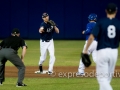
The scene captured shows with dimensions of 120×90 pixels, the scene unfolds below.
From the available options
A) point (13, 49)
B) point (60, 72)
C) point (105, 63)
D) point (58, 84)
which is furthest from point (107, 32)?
point (60, 72)

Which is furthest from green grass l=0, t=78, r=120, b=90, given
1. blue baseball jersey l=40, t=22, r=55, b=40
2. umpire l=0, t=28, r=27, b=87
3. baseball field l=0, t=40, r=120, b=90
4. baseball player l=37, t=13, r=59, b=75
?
blue baseball jersey l=40, t=22, r=55, b=40

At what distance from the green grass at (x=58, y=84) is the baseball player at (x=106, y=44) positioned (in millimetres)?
3189

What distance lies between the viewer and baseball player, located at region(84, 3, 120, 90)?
368 inches

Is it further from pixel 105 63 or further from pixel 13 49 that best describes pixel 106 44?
pixel 13 49

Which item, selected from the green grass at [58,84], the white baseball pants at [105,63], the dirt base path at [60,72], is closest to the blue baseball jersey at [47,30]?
the dirt base path at [60,72]

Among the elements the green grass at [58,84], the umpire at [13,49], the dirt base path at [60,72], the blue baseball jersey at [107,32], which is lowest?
the dirt base path at [60,72]

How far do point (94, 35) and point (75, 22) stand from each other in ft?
84.5

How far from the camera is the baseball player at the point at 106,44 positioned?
9.34 m

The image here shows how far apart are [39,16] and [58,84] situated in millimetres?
22067

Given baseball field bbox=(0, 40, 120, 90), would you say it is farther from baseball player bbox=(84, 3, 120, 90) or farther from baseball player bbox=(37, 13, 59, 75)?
baseball player bbox=(84, 3, 120, 90)

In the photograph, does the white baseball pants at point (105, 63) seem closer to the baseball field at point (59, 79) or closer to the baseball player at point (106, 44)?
the baseball player at point (106, 44)

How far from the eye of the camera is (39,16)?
115 feet

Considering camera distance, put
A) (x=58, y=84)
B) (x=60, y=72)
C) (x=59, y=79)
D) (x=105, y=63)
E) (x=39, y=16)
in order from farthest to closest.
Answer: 1. (x=39, y=16)
2. (x=60, y=72)
3. (x=59, y=79)
4. (x=58, y=84)
5. (x=105, y=63)

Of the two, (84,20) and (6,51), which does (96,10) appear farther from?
(6,51)
